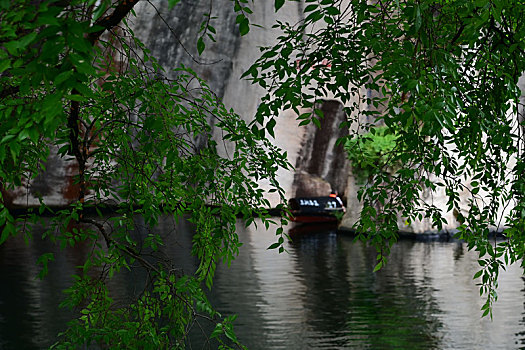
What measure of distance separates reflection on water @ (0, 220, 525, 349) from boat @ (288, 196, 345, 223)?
17.1 ft

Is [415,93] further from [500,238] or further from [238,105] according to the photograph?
[238,105]

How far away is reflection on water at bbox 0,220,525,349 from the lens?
7.20 metres

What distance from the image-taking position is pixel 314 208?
19.0 m

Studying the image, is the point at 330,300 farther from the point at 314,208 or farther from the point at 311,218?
the point at 311,218

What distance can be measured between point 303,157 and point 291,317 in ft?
50.0

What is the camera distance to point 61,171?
21.1 meters

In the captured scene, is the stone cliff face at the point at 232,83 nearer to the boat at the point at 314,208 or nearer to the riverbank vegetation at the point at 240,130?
the boat at the point at 314,208

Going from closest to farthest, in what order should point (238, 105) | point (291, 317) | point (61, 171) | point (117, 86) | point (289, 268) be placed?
point (117, 86), point (291, 317), point (289, 268), point (61, 171), point (238, 105)

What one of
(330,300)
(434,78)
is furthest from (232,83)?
(434,78)

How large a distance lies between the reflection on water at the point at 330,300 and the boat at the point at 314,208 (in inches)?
206

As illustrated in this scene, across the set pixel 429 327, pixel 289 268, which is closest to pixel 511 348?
pixel 429 327

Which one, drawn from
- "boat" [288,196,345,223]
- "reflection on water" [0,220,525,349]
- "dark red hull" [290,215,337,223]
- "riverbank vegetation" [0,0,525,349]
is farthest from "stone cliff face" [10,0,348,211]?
"riverbank vegetation" [0,0,525,349]

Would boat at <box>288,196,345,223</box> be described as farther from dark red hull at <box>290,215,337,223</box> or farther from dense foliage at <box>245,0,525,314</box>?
dense foliage at <box>245,0,525,314</box>

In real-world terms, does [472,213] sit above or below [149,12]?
below
